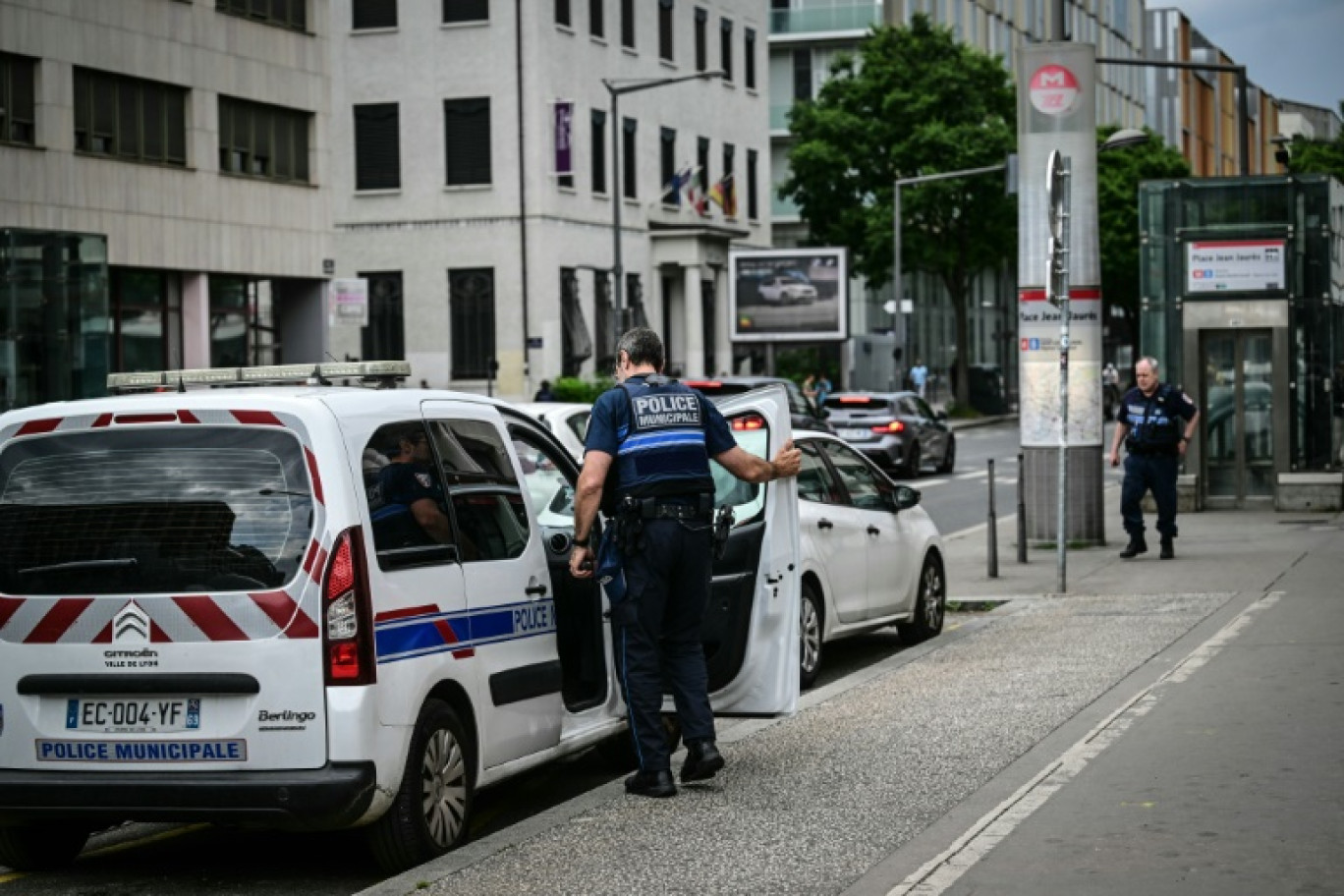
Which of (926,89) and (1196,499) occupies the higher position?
(926,89)

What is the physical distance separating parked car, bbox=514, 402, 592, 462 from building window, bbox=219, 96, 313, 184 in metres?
20.8

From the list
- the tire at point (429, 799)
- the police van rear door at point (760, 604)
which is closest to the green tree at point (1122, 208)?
the police van rear door at point (760, 604)

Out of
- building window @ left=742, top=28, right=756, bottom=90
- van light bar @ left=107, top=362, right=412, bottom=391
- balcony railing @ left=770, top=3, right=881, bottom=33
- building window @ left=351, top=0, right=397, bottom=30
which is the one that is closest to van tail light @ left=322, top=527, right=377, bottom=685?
van light bar @ left=107, top=362, right=412, bottom=391

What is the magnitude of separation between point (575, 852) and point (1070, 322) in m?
14.8

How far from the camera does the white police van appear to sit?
7246mm

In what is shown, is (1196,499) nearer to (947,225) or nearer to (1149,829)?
(1149,829)

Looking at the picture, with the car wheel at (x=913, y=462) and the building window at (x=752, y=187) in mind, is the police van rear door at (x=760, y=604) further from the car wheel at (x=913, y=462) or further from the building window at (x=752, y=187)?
the building window at (x=752, y=187)

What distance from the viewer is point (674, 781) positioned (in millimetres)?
9180

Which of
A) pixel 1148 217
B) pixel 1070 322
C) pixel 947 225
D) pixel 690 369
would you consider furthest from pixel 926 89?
pixel 1070 322

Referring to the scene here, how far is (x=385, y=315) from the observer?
55219mm

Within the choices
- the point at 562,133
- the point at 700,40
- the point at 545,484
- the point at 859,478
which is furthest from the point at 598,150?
the point at 545,484

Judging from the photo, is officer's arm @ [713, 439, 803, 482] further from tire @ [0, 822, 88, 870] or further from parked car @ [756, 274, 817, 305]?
parked car @ [756, 274, 817, 305]

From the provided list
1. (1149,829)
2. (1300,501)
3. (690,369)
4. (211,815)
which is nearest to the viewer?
(211,815)

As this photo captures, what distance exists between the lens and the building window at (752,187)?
65.8 meters
